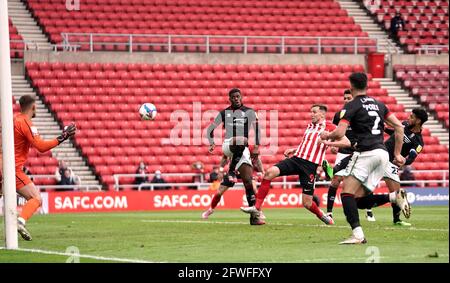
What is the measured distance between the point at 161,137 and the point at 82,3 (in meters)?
7.91

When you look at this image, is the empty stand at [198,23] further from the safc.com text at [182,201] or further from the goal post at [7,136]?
the goal post at [7,136]

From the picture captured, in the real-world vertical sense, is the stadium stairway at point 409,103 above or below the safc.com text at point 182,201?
above

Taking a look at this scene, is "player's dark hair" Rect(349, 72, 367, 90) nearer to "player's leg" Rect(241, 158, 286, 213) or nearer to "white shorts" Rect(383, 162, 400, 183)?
"player's leg" Rect(241, 158, 286, 213)

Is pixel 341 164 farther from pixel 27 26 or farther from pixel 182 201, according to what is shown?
pixel 27 26

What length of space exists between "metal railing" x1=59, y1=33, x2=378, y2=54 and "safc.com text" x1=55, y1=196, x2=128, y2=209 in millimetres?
7991

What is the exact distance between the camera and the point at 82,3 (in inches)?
1679

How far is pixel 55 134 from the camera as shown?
37.2 metres

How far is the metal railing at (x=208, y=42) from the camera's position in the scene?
40250 millimetres

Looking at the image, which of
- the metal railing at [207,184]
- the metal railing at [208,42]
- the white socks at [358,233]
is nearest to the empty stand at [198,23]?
the metal railing at [208,42]

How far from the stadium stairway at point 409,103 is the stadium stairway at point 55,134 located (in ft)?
44.8
